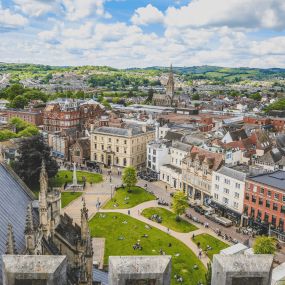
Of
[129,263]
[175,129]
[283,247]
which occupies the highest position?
[129,263]

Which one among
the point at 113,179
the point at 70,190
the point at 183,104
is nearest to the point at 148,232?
the point at 70,190

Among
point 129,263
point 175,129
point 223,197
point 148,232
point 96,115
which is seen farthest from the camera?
point 96,115

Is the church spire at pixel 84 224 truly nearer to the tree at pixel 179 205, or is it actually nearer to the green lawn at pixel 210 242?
the green lawn at pixel 210 242

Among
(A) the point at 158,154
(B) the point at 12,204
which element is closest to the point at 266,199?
(A) the point at 158,154

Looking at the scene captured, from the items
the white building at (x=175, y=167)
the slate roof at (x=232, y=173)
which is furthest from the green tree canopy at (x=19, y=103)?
the slate roof at (x=232, y=173)

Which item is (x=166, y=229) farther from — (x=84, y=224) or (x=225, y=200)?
(x=84, y=224)

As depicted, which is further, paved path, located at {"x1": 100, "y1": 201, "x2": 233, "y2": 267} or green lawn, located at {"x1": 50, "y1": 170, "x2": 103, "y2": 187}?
green lawn, located at {"x1": 50, "y1": 170, "x2": 103, "y2": 187}

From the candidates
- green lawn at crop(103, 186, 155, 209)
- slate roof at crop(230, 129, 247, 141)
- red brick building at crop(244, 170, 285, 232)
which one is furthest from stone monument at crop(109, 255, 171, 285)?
slate roof at crop(230, 129, 247, 141)

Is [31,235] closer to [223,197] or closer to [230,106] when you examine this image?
[223,197]

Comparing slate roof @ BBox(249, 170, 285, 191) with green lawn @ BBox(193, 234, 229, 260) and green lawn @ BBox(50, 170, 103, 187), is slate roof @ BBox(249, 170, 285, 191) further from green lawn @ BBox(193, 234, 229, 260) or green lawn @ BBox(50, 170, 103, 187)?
green lawn @ BBox(50, 170, 103, 187)
